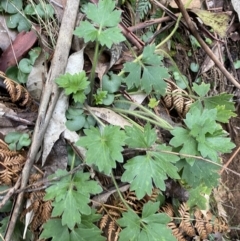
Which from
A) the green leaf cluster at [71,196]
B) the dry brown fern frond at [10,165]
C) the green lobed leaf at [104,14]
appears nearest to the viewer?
the green leaf cluster at [71,196]

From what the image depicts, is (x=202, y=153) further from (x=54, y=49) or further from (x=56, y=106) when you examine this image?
(x=54, y=49)

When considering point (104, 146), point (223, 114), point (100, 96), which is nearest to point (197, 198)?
point (223, 114)

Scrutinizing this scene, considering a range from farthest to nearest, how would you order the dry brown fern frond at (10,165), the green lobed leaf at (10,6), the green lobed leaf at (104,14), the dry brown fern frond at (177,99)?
the dry brown fern frond at (177,99)
the green lobed leaf at (10,6)
the green lobed leaf at (104,14)
the dry brown fern frond at (10,165)

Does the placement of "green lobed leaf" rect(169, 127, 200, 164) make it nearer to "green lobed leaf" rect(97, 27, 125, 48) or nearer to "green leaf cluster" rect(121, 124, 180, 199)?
"green leaf cluster" rect(121, 124, 180, 199)

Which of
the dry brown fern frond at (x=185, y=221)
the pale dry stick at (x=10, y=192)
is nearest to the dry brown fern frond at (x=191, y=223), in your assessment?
the dry brown fern frond at (x=185, y=221)

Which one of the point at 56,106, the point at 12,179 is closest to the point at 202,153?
the point at 56,106

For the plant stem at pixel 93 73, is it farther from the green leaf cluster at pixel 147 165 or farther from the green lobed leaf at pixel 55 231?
the green lobed leaf at pixel 55 231

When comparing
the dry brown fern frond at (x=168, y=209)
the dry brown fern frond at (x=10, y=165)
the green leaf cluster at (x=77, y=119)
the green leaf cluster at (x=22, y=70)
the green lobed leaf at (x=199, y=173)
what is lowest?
the dry brown fern frond at (x=168, y=209)
